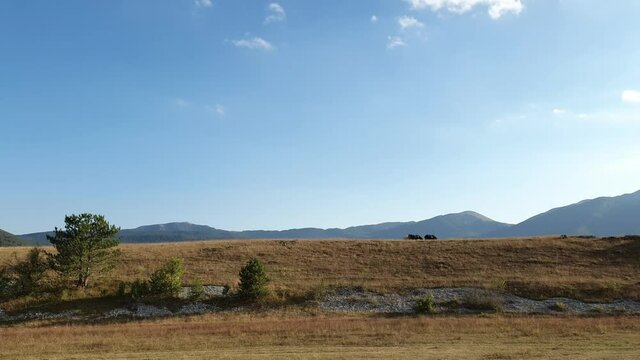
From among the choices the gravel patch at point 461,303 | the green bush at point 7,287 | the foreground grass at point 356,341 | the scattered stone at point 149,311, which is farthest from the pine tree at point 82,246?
the gravel patch at point 461,303

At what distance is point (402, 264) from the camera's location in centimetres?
6600

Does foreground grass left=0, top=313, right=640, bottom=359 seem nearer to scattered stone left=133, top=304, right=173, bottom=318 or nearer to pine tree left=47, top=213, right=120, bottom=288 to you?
scattered stone left=133, top=304, right=173, bottom=318

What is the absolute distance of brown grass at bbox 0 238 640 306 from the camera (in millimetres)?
54938

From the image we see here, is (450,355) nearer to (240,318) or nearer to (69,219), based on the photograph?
(240,318)

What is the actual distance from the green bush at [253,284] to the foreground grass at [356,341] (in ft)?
51.7

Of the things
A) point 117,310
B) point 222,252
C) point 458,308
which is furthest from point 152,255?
point 458,308

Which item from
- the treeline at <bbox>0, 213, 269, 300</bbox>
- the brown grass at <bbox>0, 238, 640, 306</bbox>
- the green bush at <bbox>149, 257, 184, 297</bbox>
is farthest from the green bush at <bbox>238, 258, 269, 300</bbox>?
the green bush at <bbox>149, 257, 184, 297</bbox>

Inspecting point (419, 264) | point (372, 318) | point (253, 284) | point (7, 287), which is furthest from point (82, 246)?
point (419, 264)

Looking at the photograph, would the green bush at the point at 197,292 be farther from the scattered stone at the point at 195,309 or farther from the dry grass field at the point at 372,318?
the dry grass field at the point at 372,318

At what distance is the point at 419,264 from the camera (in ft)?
216

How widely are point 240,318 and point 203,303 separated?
7.77 metres

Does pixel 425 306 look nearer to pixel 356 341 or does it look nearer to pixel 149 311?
pixel 356 341

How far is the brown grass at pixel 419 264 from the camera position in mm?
54938

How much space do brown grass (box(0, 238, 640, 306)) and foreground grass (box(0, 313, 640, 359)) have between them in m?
18.9
